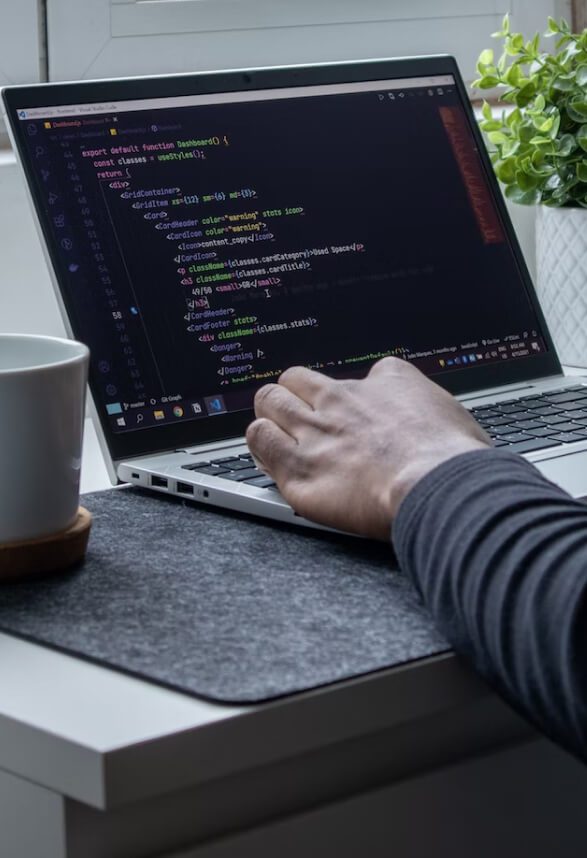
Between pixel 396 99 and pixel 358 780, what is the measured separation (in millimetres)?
629

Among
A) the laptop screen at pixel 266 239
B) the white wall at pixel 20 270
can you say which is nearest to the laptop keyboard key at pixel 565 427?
the laptop screen at pixel 266 239

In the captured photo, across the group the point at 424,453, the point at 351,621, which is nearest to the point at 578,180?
the point at 424,453

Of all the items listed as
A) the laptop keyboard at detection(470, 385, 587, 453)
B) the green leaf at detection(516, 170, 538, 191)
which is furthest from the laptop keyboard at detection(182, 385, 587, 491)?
the green leaf at detection(516, 170, 538, 191)

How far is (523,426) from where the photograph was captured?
867 millimetres

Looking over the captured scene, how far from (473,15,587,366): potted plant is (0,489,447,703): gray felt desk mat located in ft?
1.57

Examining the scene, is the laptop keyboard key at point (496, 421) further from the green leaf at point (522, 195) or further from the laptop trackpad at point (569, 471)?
the green leaf at point (522, 195)

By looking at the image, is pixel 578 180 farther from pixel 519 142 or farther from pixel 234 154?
pixel 234 154

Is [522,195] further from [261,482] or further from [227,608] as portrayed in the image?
[227,608]

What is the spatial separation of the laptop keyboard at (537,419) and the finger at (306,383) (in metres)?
0.14

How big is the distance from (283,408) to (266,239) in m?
0.22

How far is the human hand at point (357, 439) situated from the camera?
0.64m

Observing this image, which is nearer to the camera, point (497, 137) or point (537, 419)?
point (537, 419)

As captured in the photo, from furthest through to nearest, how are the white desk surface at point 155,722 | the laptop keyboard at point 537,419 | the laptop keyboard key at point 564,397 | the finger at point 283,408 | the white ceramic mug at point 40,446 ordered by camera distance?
1. the laptop keyboard key at point 564,397
2. the laptop keyboard at point 537,419
3. the finger at point 283,408
4. the white ceramic mug at point 40,446
5. the white desk surface at point 155,722

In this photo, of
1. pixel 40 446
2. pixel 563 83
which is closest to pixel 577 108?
pixel 563 83
